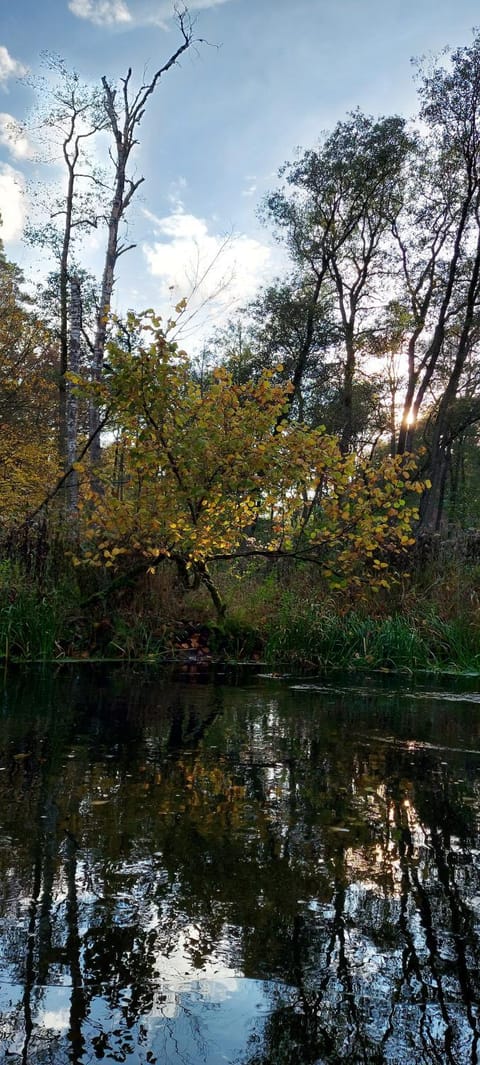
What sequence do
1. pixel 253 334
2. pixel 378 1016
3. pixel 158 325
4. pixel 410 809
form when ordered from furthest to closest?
pixel 253 334 < pixel 158 325 < pixel 410 809 < pixel 378 1016

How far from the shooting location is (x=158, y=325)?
25.0 ft

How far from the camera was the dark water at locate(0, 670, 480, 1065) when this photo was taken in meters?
1.41

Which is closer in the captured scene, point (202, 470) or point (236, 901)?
point (236, 901)

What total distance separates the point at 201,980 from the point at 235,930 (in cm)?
25

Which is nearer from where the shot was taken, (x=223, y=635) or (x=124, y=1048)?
(x=124, y=1048)

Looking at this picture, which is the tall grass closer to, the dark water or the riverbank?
the riverbank

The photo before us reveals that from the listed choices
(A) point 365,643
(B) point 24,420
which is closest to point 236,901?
(A) point 365,643

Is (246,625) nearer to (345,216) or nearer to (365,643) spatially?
(365,643)

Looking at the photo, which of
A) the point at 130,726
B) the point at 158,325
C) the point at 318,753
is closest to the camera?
the point at 318,753

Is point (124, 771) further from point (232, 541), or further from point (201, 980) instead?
point (232, 541)

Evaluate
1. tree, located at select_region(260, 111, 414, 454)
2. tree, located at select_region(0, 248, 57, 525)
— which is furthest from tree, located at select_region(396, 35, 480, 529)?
tree, located at select_region(0, 248, 57, 525)

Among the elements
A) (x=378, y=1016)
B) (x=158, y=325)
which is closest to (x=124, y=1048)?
(x=378, y=1016)

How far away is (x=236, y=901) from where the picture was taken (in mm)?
1992

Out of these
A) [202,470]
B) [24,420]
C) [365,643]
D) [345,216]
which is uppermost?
[345,216]
